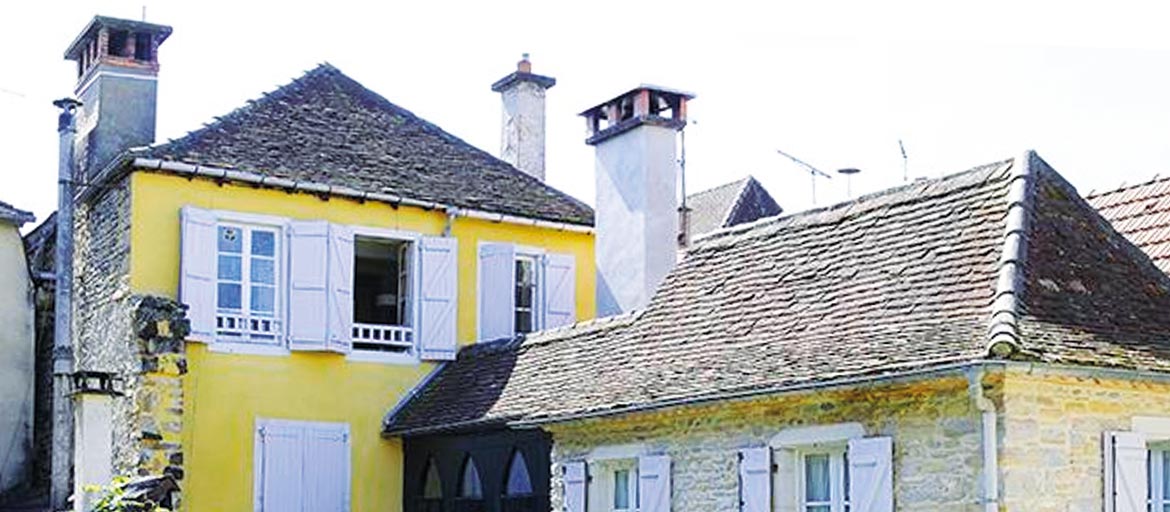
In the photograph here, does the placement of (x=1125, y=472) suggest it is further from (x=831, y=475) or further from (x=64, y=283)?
(x=64, y=283)

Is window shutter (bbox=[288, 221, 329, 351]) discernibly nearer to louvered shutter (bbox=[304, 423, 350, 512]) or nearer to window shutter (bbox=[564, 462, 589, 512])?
louvered shutter (bbox=[304, 423, 350, 512])

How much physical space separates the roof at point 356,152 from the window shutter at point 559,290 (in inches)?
20.7

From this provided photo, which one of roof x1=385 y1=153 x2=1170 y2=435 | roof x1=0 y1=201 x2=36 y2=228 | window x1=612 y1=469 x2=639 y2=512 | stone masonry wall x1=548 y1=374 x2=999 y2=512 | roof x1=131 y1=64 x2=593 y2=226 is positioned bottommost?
window x1=612 y1=469 x2=639 y2=512

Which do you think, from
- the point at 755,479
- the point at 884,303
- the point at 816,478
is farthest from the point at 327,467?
the point at 884,303

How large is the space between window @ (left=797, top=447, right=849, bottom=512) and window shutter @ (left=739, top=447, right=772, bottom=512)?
0.94 ft

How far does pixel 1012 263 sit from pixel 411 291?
9.22 m

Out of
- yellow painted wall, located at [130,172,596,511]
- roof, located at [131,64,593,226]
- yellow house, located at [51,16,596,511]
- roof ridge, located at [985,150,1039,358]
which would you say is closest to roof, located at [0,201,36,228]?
yellow house, located at [51,16,596,511]

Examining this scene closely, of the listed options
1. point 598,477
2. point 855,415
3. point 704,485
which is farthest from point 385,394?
point 855,415

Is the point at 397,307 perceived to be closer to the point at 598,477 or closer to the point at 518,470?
the point at 518,470

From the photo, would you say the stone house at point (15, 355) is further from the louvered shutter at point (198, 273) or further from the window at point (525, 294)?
the window at point (525, 294)

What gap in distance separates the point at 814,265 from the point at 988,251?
84.9 inches

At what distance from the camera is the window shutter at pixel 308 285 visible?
2005 centimetres

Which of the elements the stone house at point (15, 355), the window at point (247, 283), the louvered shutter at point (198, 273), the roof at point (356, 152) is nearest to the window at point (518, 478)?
the window at point (247, 283)

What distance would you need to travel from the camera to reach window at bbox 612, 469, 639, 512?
1634 centimetres
